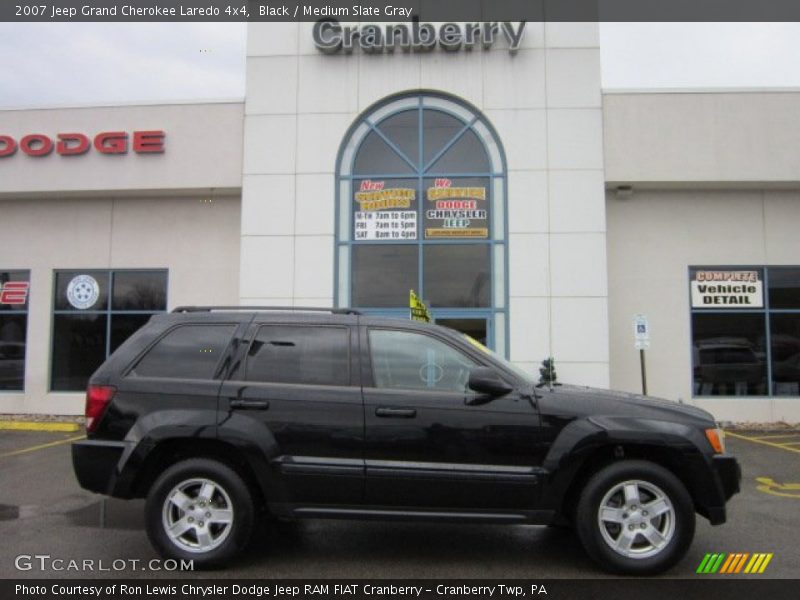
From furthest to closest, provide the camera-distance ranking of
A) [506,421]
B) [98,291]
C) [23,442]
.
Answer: [98,291] → [23,442] → [506,421]

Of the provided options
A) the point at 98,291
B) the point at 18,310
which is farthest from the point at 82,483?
the point at 18,310

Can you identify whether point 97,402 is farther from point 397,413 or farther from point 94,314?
point 94,314

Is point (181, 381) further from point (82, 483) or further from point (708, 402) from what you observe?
point (708, 402)

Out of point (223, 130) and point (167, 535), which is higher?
point (223, 130)

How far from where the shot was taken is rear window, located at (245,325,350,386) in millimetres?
4930

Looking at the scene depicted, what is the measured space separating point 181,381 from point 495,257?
8.45 metres

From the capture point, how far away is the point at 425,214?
1268 cm

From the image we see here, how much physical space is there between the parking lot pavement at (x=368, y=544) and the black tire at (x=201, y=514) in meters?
0.16

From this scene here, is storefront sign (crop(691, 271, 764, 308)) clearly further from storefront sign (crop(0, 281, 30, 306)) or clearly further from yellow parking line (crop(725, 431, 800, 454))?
storefront sign (crop(0, 281, 30, 306))

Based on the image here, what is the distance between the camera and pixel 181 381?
16.2 ft

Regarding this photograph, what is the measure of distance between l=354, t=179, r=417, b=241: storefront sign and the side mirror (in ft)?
26.7

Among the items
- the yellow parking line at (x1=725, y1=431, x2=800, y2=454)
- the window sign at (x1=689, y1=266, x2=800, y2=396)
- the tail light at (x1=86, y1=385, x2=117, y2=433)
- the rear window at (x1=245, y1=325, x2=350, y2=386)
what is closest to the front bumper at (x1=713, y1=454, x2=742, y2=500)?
the rear window at (x1=245, y1=325, x2=350, y2=386)

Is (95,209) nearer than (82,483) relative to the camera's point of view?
No
